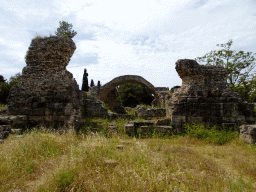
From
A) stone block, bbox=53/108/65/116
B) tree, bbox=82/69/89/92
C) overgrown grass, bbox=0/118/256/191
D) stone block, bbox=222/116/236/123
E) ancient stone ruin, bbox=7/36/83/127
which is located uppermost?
tree, bbox=82/69/89/92

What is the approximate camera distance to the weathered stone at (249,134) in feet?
16.5

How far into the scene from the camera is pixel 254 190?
2645 millimetres

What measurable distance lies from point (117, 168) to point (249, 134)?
4.77m

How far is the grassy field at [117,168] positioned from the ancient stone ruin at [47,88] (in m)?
2.12

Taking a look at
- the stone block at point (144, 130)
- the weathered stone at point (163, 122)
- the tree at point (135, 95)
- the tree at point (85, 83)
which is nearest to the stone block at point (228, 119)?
the weathered stone at point (163, 122)

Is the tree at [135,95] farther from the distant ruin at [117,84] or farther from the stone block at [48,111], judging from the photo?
the stone block at [48,111]

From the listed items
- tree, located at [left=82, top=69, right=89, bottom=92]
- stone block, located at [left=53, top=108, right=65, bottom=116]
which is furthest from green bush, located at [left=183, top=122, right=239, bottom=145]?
tree, located at [left=82, top=69, right=89, bottom=92]

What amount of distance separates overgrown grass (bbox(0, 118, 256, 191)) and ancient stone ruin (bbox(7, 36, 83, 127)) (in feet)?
6.92

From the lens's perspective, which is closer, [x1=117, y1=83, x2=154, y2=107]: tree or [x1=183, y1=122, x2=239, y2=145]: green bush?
[x1=183, y1=122, x2=239, y2=145]: green bush

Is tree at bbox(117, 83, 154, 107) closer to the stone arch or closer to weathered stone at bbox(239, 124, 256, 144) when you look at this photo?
the stone arch

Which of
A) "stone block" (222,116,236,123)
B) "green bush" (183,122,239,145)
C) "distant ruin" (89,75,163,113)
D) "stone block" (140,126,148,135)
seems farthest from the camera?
"distant ruin" (89,75,163,113)

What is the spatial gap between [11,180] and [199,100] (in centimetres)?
662

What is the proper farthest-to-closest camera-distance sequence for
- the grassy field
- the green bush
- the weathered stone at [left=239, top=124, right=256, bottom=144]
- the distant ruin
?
the distant ruin, the green bush, the weathered stone at [left=239, top=124, right=256, bottom=144], the grassy field

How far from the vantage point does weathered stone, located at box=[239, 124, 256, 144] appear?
5041 mm
